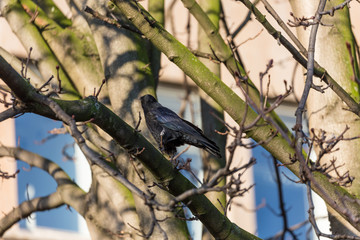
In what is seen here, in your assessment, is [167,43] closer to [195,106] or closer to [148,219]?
[148,219]

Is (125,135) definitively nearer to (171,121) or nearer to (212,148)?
(212,148)

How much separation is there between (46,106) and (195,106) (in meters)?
5.60

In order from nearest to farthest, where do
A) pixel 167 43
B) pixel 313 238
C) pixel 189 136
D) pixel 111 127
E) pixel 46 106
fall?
pixel 46 106
pixel 111 127
pixel 167 43
pixel 189 136
pixel 313 238

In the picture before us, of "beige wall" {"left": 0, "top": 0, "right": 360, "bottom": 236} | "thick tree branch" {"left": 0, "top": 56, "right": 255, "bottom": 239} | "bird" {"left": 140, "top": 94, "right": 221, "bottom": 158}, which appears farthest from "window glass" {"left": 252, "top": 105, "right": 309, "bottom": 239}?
"thick tree branch" {"left": 0, "top": 56, "right": 255, "bottom": 239}

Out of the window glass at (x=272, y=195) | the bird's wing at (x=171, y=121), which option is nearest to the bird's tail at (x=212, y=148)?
the bird's wing at (x=171, y=121)

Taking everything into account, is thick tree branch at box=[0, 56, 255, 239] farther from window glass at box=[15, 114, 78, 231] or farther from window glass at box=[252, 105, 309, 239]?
window glass at box=[252, 105, 309, 239]

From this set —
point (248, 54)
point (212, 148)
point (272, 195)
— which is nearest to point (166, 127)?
point (212, 148)

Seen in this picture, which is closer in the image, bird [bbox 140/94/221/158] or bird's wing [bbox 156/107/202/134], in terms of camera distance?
bird [bbox 140/94/221/158]

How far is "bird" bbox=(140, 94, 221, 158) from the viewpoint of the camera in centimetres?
542

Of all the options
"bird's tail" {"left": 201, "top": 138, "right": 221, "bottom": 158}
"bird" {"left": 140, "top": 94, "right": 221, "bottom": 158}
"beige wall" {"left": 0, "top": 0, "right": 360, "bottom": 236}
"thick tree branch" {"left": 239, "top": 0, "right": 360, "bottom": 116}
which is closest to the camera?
"thick tree branch" {"left": 239, "top": 0, "right": 360, "bottom": 116}

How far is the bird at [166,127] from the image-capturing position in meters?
5.42

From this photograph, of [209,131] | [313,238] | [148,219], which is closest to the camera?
[148,219]

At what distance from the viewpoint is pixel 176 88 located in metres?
9.06

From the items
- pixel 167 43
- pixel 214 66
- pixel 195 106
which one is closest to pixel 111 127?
pixel 167 43
